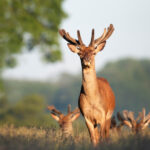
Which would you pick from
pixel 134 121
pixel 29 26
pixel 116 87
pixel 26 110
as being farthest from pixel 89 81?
pixel 116 87

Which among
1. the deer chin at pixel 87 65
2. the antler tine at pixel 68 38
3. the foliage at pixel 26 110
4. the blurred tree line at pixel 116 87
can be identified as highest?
the blurred tree line at pixel 116 87

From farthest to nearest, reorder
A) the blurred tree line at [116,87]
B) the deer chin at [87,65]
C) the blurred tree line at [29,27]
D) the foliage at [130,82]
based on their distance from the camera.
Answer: the foliage at [130,82] < the blurred tree line at [116,87] < the blurred tree line at [29,27] < the deer chin at [87,65]

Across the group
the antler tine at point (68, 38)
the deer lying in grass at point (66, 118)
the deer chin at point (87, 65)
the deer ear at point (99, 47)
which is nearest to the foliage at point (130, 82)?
the deer lying in grass at point (66, 118)

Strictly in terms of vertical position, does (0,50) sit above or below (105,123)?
above

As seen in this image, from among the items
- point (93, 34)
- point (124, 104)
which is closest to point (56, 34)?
point (93, 34)

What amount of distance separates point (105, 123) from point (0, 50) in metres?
15.7

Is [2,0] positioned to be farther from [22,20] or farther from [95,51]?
[95,51]

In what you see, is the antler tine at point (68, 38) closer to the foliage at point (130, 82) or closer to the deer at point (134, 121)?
the deer at point (134, 121)

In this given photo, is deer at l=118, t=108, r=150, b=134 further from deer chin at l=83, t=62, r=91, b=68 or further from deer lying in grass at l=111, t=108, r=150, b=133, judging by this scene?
deer chin at l=83, t=62, r=91, b=68

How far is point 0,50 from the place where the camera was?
24.1 metres

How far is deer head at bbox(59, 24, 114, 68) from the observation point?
8742 mm

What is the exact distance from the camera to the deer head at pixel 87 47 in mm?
8742

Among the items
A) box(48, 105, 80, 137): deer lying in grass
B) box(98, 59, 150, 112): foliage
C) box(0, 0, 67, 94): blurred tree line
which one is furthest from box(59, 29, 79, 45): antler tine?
box(98, 59, 150, 112): foliage

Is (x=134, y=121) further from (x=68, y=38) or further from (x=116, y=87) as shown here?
(x=116, y=87)
